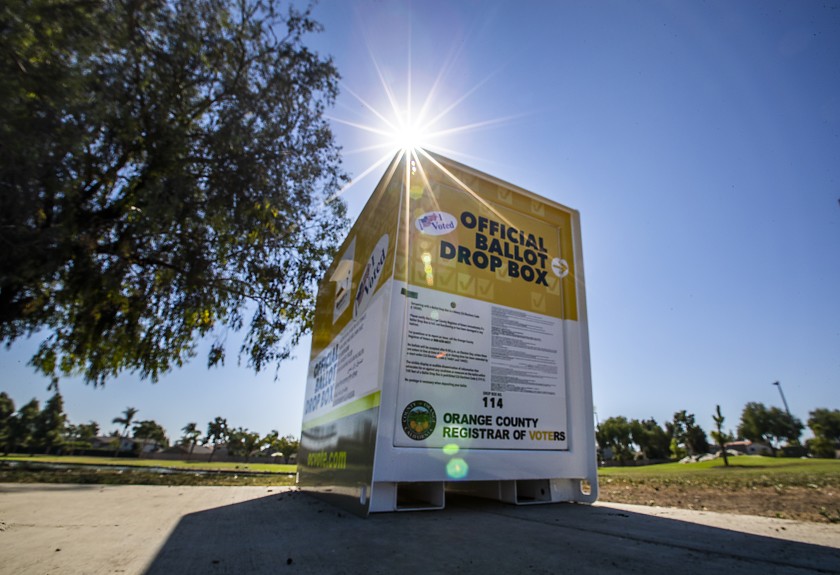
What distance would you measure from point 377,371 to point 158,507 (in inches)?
96.0

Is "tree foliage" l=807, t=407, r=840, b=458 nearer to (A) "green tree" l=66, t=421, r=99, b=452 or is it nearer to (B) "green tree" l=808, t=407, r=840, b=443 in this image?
(B) "green tree" l=808, t=407, r=840, b=443

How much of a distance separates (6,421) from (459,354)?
315ft

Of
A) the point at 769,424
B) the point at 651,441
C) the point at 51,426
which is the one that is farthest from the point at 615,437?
the point at 51,426

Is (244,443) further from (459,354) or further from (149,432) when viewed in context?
(459,354)

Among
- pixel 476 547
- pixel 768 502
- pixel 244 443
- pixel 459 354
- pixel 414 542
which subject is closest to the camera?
pixel 476 547

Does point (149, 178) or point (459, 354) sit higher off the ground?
point (149, 178)

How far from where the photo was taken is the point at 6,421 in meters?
64.4

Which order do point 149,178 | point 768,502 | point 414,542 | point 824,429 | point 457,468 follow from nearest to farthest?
1. point 414,542
2. point 457,468
3. point 768,502
4. point 149,178
5. point 824,429

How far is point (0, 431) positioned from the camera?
6181 cm

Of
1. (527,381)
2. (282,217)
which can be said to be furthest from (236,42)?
(527,381)

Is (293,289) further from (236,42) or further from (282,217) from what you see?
(236,42)

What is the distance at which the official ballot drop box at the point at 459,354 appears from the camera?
3012 millimetres

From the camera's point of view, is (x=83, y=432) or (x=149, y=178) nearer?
(x=149, y=178)

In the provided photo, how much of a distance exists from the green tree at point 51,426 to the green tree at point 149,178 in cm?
8402
